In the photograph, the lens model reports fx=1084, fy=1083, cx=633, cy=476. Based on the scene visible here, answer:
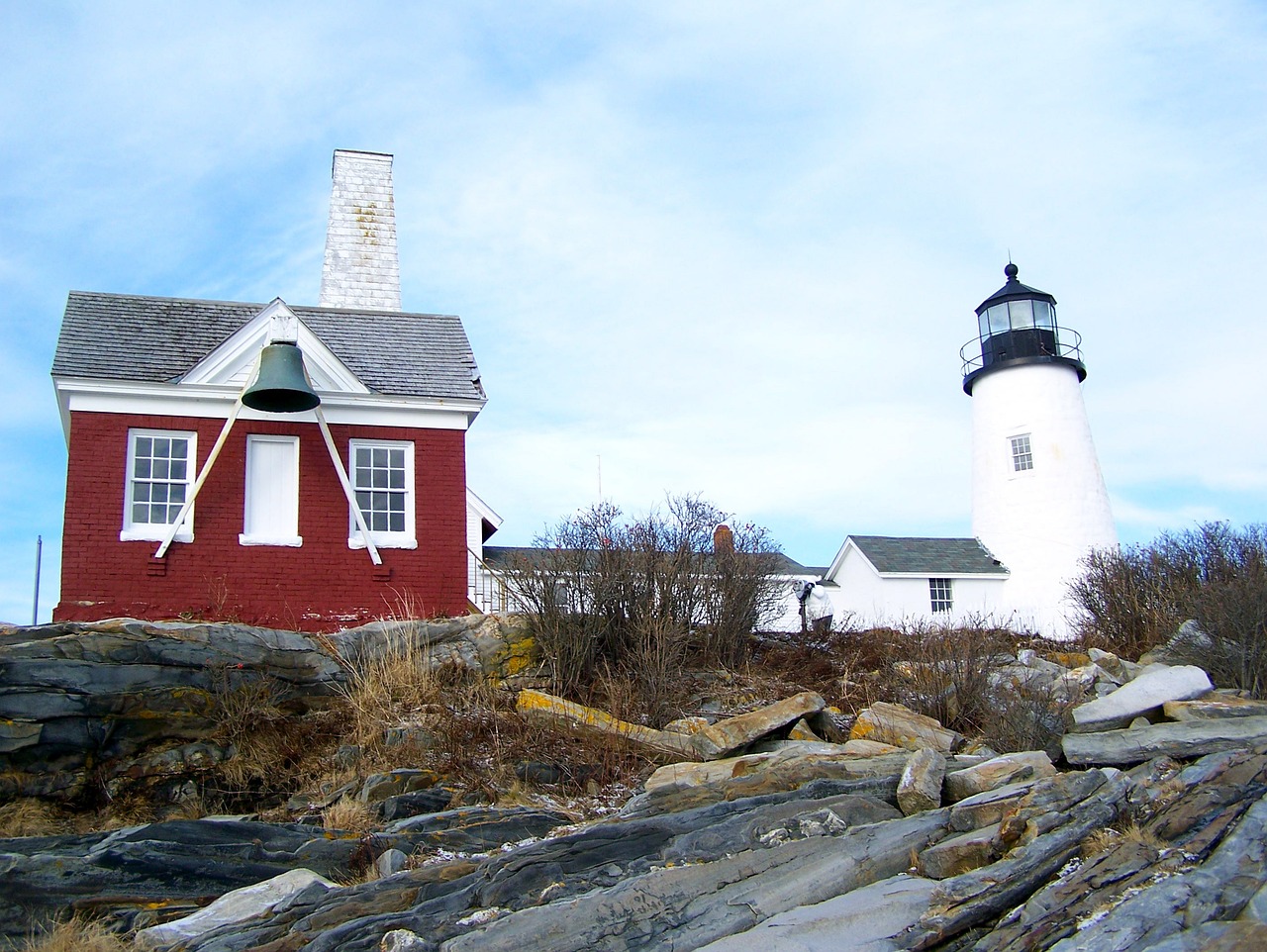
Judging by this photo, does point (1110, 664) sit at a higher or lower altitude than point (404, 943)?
higher

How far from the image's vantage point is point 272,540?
1552 cm

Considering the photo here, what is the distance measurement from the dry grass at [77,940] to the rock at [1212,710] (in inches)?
362

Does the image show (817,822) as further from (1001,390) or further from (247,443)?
(1001,390)

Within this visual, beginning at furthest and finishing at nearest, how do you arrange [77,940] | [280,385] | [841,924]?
[280,385] < [77,940] < [841,924]

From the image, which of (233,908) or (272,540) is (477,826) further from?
(272,540)

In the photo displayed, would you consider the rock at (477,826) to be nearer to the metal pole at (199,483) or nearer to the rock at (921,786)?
the rock at (921,786)

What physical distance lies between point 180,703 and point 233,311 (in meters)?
7.50

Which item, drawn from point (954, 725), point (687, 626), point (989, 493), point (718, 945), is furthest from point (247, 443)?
point (989, 493)

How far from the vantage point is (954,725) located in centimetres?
1276

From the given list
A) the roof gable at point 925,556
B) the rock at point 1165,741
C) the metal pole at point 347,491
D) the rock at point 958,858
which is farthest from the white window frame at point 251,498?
the roof gable at point 925,556

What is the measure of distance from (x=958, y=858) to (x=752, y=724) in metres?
4.75

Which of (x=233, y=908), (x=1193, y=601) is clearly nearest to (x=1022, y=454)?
(x=1193, y=601)

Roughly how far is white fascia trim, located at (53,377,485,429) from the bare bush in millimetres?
2888

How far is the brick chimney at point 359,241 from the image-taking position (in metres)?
20.8
